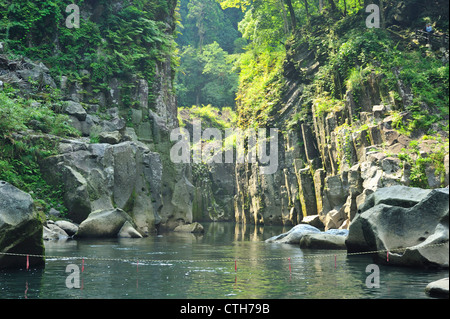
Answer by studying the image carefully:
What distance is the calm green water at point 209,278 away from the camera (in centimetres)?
985

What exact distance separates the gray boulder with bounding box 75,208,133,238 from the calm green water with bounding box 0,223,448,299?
4.64m

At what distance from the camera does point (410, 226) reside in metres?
13.4

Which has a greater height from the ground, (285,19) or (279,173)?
(285,19)

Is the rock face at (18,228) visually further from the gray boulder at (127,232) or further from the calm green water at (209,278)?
the gray boulder at (127,232)

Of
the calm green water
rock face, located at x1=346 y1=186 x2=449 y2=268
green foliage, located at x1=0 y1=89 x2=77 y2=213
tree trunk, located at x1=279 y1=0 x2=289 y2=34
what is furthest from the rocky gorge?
tree trunk, located at x1=279 y1=0 x2=289 y2=34

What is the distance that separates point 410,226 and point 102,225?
13883 millimetres

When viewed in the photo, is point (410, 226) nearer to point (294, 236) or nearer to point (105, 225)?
point (294, 236)

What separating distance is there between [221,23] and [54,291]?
223 feet

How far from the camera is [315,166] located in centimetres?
3225

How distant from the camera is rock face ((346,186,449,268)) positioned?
1208 cm

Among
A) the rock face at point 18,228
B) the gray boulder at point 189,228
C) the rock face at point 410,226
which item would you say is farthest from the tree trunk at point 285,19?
the rock face at point 18,228

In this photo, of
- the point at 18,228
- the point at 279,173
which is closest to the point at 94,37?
the point at 279,173

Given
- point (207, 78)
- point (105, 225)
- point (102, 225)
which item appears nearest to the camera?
point (102, 225)
